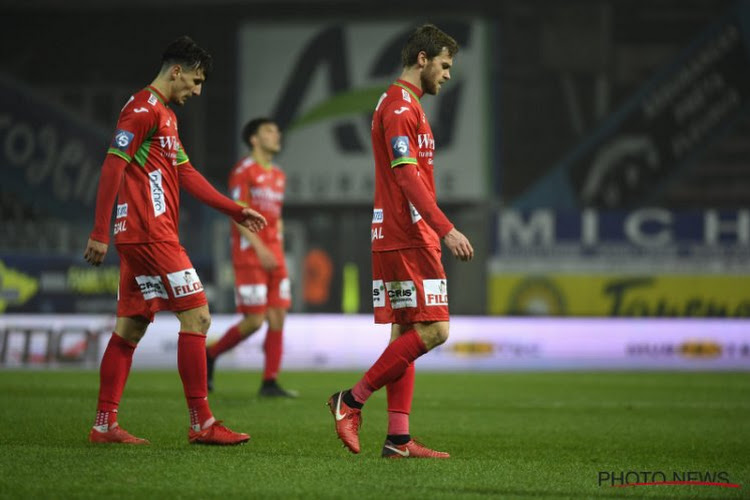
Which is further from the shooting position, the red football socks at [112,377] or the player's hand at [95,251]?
the red football socks at [112,377]

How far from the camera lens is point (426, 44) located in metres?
5.33

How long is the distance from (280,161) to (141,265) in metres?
13.1

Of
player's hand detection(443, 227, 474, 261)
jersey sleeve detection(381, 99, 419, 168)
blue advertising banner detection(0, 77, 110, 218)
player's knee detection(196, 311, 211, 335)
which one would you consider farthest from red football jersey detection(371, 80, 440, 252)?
blue advertising banner detection(0, 77, 110, 218)

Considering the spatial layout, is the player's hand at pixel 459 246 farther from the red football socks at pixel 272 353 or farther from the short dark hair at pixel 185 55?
the red football socks at pixel 272 353

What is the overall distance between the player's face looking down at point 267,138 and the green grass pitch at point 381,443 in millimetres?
1940

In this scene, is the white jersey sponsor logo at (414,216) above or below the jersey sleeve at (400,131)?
below

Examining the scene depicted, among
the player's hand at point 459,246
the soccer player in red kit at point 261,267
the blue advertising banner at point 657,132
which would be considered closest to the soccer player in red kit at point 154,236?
the player's hand at point 459,246

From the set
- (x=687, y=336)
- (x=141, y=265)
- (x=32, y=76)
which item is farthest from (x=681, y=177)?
(x=141, y=265)

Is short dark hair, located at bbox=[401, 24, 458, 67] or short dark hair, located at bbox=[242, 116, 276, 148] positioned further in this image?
short dark hair, located at bbox=[242, 116, 276, 148]

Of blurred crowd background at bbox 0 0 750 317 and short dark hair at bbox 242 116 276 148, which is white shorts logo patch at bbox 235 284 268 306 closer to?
short dark hair at bbox 242 116 276 148

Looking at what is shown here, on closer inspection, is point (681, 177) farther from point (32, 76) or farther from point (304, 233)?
point (32, 76)

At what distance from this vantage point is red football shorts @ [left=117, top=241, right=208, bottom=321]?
5402mm

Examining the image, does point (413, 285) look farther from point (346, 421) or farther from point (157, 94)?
point (157, 94)

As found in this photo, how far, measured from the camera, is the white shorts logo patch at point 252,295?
902 centimetres
